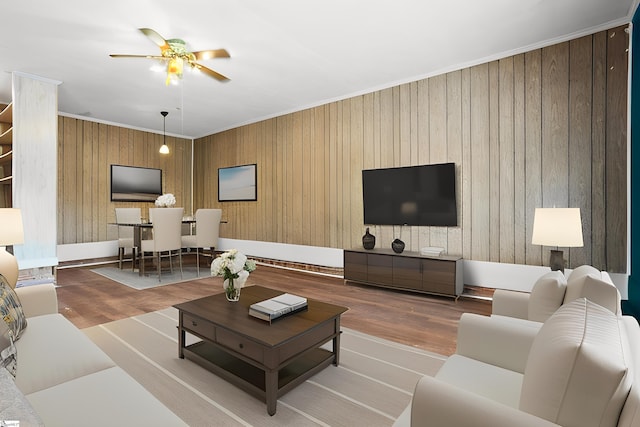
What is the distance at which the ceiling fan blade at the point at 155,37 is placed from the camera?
117 inches

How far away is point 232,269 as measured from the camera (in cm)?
232

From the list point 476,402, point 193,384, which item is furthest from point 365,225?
point 476,402

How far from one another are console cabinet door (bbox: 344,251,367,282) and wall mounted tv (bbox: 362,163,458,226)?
59 centimetres

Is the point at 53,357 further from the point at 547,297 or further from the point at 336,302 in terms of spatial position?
the point at 336,302

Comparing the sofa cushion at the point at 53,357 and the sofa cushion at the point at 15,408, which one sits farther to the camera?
the sofa cushion at the point at 53,357

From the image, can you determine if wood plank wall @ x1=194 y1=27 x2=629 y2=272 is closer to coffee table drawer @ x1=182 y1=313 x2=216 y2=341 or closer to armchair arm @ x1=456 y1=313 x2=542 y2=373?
armchair arm @ x1=456 y1=313 x2=542 y2=373

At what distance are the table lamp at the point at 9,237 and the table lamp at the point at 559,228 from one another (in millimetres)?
4325

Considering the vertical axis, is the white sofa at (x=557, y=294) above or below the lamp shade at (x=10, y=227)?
below

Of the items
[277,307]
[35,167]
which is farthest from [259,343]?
[35,167]

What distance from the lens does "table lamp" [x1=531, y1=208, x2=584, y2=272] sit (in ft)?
8.87

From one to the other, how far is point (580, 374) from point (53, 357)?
2.02 m

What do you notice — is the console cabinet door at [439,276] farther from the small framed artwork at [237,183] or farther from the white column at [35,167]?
→ the white column at [35,167]

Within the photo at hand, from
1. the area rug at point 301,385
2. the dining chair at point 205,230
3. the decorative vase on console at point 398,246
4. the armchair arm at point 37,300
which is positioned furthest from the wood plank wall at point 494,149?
the armchair arm at point 37,300

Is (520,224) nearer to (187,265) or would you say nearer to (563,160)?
(563,160)
